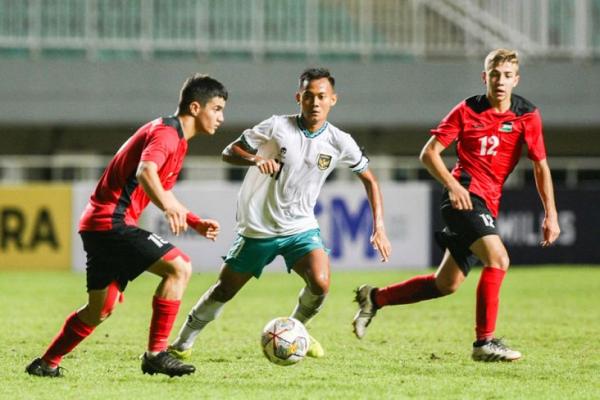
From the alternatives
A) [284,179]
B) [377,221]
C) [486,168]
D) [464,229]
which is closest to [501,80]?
[486,168]

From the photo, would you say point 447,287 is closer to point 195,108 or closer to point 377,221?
point 377,221

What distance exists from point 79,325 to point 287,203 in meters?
1.49

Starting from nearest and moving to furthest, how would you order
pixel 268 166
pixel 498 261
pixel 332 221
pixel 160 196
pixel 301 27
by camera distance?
pixel 160 196, pixel 268 166, pixel 498 261, pixel 332 221, pixel 301 27

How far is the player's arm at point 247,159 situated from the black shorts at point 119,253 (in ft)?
2.43

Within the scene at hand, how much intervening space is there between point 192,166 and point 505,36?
5869 mm

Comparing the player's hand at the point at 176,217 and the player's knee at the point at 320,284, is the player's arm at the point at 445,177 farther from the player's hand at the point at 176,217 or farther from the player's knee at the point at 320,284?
the player's hand at the point at 176,217

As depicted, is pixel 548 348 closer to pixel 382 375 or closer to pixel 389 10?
pixel 382 375

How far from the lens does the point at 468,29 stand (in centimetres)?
2161

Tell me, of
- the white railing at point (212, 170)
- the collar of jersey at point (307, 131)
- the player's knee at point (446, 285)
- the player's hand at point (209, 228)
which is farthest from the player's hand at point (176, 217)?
the white railing at point (212, 170)

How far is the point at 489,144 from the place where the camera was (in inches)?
326

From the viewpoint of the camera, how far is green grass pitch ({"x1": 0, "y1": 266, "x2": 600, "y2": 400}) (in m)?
6.61

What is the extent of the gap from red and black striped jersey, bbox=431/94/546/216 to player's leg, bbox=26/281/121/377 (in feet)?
8.17

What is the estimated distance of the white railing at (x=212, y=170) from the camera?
1978 cm

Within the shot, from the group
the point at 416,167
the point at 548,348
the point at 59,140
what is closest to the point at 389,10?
the point at 416,167
